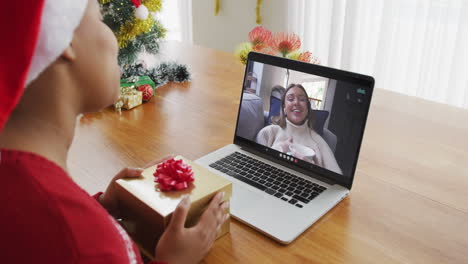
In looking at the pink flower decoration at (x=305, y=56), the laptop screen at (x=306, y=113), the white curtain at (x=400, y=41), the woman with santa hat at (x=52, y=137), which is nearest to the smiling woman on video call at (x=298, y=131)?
the laptop screen at (x=306, y=113)

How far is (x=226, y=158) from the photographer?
1079 mm

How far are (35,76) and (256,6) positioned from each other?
2.62m

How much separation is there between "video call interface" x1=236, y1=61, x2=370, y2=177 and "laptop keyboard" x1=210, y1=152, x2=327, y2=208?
45mm

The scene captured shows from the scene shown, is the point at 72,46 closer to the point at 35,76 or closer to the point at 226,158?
the point at 35,76

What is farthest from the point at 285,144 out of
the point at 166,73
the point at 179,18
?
the point at 179,18

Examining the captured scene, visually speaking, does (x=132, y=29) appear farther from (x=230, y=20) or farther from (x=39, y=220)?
Result: (x=230, y=20)

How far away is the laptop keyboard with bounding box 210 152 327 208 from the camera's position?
0.93 meters

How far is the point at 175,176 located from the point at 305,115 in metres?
0.33

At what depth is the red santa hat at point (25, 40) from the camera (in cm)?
48

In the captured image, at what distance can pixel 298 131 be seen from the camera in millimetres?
989

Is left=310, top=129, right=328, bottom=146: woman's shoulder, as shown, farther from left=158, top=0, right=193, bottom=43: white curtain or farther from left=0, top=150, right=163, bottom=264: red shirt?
left=158, top=0, right=193, bottom=43: white curtain

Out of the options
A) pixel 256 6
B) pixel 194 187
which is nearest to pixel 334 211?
pixel 194 187

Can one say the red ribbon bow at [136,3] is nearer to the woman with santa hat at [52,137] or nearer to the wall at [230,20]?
the woman with santa hat at [52,137]

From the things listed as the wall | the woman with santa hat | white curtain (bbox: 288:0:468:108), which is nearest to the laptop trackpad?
the woman with santa hat
